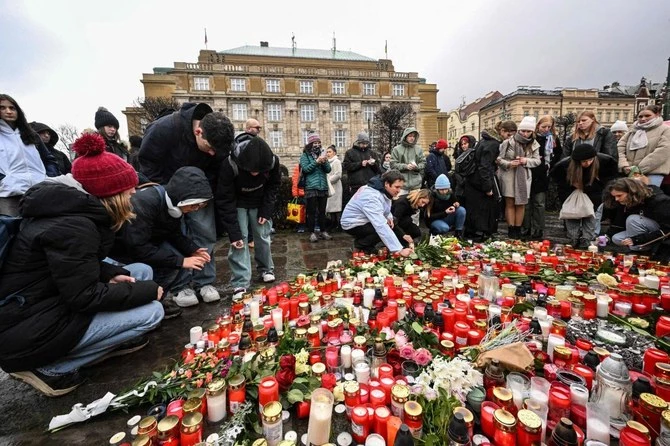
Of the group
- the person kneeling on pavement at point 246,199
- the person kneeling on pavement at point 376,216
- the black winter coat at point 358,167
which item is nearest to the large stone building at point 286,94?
the black winter coat at point 358,167

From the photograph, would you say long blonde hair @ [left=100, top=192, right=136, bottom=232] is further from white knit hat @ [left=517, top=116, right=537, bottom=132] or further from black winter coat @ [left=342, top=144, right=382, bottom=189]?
white knit hat @ [left=517, top=116, right=537, bottom=132]

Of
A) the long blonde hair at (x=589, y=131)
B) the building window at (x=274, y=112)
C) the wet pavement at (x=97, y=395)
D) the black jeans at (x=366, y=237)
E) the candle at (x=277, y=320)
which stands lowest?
the wet pavement at (x=97, y=395)

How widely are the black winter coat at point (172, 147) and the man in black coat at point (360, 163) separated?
3411 mm

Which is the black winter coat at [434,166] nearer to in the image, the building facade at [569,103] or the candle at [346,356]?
the candle at [346,356]

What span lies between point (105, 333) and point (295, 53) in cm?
5719

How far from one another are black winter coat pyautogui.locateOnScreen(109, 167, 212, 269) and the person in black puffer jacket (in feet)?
17.6

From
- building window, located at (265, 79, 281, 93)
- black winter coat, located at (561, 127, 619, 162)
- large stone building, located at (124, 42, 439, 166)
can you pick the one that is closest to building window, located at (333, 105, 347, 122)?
large stone building, located at (124, 42, 439, 166)

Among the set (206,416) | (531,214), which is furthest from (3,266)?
(531,214)

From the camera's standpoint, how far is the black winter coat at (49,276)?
166 cm

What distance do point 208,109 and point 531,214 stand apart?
553 cm

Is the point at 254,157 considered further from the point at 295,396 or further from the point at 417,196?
the point at 417,196

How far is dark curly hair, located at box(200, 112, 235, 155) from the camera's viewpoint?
2875 millimetres

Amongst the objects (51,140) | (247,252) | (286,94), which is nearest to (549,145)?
(247,252)

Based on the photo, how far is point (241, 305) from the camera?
2.61 metres
